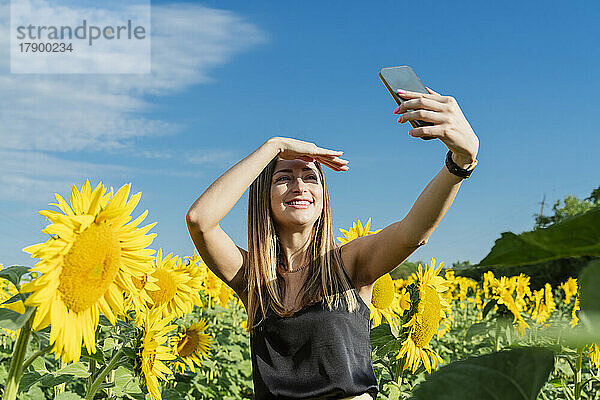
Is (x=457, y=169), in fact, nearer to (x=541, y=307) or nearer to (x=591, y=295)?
(x=591, y=295)

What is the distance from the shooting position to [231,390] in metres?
4.42

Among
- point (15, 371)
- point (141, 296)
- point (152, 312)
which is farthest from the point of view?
point (152, 312)

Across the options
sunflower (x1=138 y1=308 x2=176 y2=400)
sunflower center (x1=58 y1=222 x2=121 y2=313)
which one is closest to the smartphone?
sunflower center (x1=58 y1=222 x2=121 y2=313)

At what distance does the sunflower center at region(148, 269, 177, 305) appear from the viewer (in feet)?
7.72

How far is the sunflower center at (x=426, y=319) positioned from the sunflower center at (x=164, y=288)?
985 millimetres

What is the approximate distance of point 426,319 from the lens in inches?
102

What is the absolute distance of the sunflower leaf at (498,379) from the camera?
0.24 meters

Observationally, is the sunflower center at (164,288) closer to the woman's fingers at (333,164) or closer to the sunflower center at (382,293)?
the woman's fingers at (333,164)

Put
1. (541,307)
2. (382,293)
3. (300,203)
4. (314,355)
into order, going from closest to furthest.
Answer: (314,355) < (300,203) < (382,293) < (541,307)

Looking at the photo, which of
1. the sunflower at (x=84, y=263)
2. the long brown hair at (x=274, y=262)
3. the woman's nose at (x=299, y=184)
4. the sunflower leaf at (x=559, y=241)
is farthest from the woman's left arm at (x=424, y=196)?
the sunflower leaf at (x=559, y=241)

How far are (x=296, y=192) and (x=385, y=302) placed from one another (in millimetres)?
719

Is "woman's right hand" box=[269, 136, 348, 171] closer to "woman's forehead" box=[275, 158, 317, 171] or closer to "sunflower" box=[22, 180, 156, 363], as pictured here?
"woman's forehead" box=[275, 158, 317, 171]

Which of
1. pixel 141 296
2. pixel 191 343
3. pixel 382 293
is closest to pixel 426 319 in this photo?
pixel 382 293

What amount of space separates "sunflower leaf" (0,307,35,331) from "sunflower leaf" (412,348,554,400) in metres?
0.80
